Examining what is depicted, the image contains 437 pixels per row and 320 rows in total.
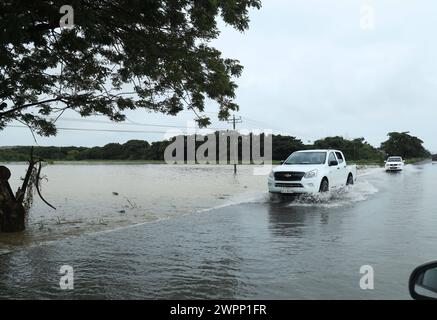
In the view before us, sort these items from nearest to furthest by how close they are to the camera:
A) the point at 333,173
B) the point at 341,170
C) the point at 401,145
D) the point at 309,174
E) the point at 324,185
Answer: the point at 309,174 → the point at 324,185 → the point at 333,173 → the point at 341,170 → the point at 401,145

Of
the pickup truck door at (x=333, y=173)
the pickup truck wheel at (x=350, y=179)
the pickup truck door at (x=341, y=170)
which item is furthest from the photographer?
the pickup truck wheel at (x=350, y=179)

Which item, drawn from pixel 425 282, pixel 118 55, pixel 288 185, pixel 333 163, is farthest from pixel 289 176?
pixel 425 282

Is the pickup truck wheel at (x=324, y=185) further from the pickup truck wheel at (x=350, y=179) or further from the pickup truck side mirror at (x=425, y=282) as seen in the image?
the pickup truck side mirror at (x=425, y=282)

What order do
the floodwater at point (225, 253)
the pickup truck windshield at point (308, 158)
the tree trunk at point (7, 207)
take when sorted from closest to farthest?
the floodwater at point (225, 253), the tree trunk at point (7, 207), the pickup truck windshield at point (308, 158)

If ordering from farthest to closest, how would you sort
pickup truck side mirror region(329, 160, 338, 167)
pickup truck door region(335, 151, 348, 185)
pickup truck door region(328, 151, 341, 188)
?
pickup truck door region(335, 151, 348, 185) < pickup truck side mirror region(329, 160, 338, 167) < pickup truck door region(328, 151, 341, 188)

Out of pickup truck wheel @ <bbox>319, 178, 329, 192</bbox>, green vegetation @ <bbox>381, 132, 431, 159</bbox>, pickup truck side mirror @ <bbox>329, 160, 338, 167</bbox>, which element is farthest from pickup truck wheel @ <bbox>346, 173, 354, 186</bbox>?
green vegetation @ <bbox>381, 132, 431, 159</bbox>

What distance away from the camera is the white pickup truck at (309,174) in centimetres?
1698

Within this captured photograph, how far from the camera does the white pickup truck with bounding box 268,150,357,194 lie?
17.0 metres

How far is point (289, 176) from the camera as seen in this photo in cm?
1723

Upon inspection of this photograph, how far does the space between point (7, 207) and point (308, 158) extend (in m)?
11.2

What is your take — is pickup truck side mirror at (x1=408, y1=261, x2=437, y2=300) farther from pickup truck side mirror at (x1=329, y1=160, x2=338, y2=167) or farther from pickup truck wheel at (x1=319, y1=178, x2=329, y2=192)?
pickup truck side mirror at (x1=329, y1=160, x2=338, y2=167)

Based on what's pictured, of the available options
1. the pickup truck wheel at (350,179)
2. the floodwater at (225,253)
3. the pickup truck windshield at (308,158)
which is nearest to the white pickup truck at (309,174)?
the pickup truck windshield at (308,158)

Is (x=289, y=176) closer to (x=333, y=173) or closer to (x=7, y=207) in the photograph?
(x=333, y=173)

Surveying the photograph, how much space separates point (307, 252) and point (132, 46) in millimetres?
5055
